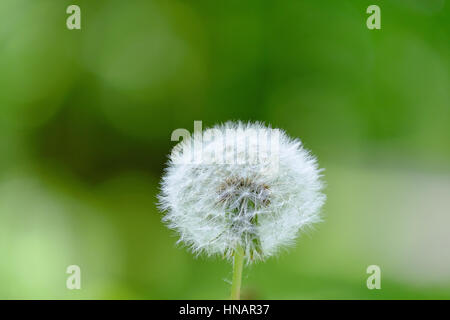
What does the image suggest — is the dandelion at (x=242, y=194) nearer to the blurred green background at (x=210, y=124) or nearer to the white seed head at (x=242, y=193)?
the white seed head at (x=242, y=193)

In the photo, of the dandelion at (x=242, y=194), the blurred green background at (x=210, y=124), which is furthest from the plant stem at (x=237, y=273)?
the blurred green background at (x=210, y=124)

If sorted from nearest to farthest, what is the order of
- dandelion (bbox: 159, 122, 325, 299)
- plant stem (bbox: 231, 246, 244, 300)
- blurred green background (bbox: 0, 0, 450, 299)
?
plant stem (bbox: 231, 246, 244, 300) → dandelion (bbox: 159, 122, 325, 299) → blurred green background (bbox: 0, 0, 450, 299)

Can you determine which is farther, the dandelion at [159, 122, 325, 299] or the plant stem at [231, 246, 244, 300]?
the dandelion at [159, 122, 325, 299]

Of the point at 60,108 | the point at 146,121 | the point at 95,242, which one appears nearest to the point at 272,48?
the point at 146,121

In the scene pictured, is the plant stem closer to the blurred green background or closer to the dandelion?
the dandelion

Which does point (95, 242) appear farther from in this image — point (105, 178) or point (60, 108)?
point (60, 108)

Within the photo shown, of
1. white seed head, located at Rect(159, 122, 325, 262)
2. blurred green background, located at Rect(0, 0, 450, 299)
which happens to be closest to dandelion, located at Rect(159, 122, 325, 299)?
white seed head, located at Rect(159, 122, 325, 262)
